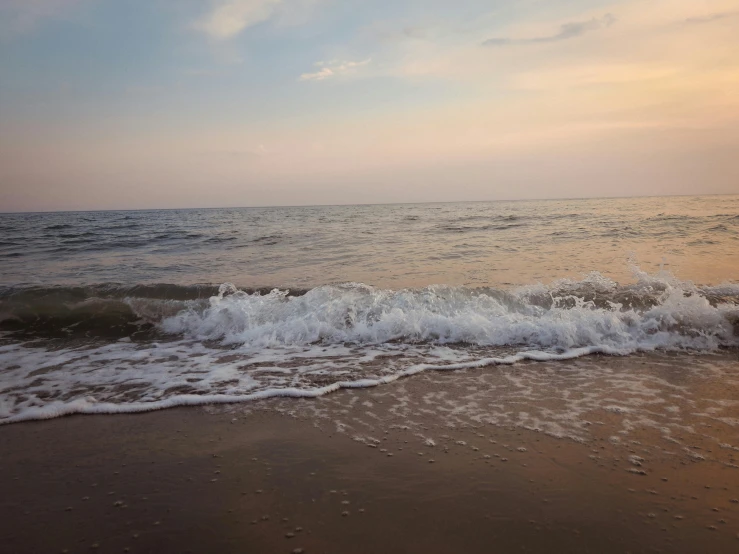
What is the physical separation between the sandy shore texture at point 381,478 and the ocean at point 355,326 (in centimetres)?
33

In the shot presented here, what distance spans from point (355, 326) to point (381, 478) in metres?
4.14

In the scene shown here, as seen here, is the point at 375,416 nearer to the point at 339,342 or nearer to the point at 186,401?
the point at 186,401

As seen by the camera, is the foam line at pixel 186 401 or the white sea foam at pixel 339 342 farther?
the white sea foam at pixel 339 342

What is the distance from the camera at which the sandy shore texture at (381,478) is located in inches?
97.8

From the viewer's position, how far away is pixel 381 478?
10.1 feet

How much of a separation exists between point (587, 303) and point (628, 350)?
72.2 inches

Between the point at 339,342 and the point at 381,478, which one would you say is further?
the point at 339,342

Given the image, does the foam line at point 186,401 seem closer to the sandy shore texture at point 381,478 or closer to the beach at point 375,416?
the beach at point 375,416

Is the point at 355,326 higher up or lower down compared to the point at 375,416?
higher up

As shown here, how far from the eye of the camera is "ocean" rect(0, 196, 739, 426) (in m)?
4.95

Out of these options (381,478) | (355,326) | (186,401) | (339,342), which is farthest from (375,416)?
(355,326)

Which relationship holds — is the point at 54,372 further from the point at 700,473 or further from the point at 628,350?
the point at 628,350

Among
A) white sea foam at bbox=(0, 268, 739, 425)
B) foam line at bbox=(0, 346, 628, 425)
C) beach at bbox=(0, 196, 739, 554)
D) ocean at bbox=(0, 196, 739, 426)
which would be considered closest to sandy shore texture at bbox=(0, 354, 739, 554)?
beach at bbox=(0, 196, 739, 554)

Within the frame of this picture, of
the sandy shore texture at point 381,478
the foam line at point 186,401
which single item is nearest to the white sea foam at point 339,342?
the foam line at point 186,401
